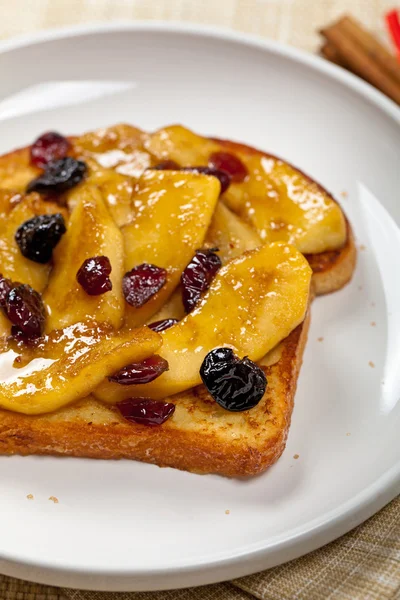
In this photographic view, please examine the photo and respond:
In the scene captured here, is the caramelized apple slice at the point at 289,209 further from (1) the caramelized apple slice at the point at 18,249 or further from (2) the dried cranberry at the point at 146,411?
(2) the dried cranberry at the point at 146,411

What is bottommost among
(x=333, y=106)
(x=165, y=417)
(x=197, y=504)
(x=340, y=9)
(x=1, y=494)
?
(x=1, y=494)

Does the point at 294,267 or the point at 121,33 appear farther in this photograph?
the point at 121,33

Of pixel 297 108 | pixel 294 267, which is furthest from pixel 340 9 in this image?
pixel 294 267

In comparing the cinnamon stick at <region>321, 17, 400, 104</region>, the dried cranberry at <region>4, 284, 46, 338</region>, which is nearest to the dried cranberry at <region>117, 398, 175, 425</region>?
the dried cranberry at <region>4, 284, 46, 338</region>

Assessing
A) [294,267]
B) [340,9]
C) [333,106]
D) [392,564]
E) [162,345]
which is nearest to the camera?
[392,564]

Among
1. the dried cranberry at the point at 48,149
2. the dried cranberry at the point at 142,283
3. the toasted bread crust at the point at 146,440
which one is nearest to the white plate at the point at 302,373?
the toasted bread crust at the point at 146,440

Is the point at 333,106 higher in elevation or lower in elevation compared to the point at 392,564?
higher

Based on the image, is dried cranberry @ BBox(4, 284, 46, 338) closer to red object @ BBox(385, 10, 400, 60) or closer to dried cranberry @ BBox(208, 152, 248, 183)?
dried cranberry @ BBox(208, 152, 248, 183)

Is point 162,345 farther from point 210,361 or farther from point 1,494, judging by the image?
point 1,494

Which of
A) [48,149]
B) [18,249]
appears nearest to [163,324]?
[18,249]

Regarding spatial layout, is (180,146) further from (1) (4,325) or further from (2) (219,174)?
(1) (4,325)
